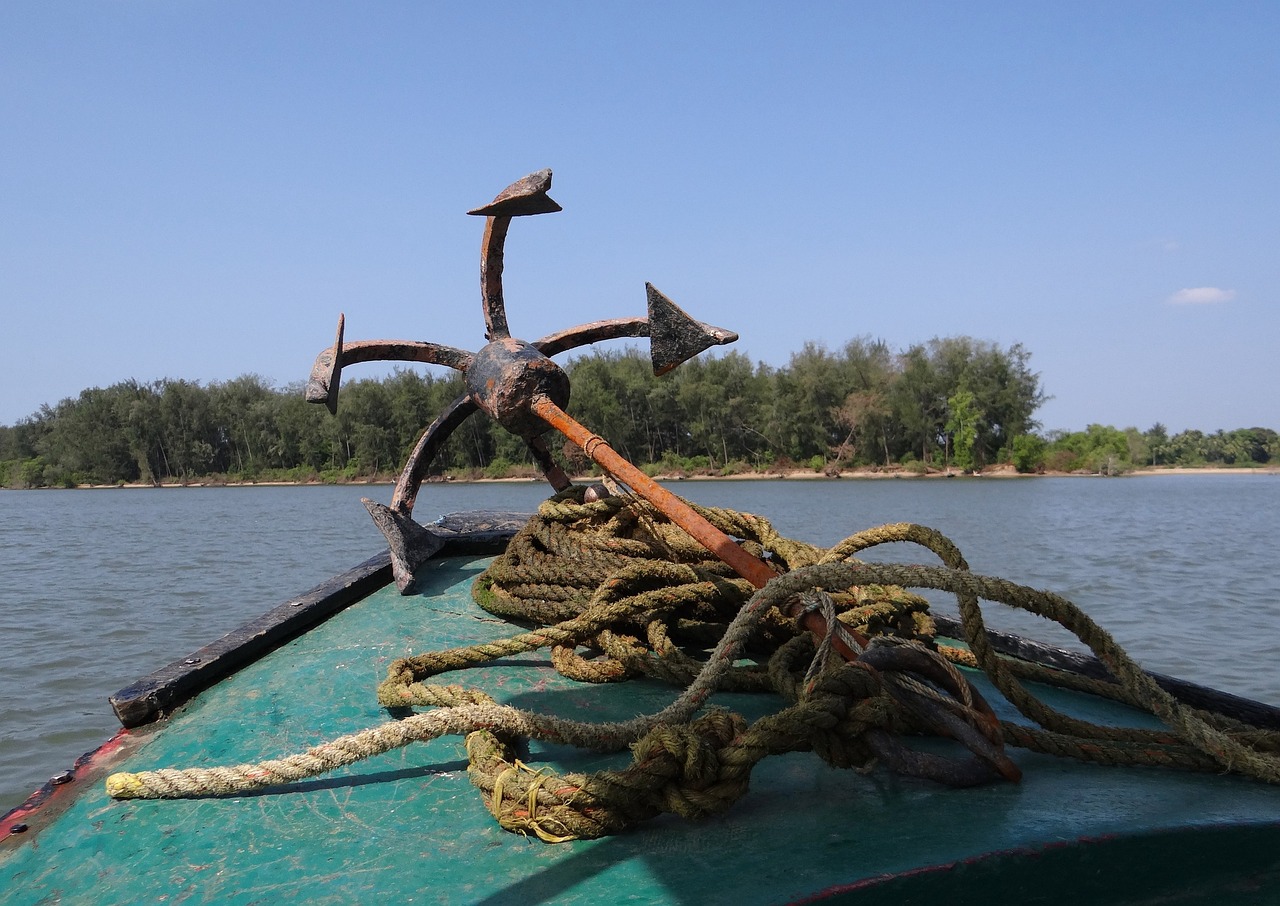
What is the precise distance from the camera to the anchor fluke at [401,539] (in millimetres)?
2910

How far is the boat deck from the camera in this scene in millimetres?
1172

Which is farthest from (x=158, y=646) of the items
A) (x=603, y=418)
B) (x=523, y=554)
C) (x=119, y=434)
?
(x=119, y=434)

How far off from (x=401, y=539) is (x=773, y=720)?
6.18ft

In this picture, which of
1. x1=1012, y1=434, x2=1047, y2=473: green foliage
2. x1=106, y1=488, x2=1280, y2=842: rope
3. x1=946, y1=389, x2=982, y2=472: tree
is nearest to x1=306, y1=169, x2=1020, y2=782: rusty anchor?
x1=106, y1=488, x2=1280, y2=842: rope

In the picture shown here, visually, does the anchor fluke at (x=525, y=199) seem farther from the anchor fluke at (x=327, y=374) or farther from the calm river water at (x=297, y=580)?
the calm river water at (x=297, y=580)

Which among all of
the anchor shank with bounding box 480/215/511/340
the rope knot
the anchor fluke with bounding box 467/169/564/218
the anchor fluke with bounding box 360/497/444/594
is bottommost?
the rope knot

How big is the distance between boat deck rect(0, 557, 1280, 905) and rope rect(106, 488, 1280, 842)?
0.15 feet

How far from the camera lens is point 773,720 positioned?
1.38 meters

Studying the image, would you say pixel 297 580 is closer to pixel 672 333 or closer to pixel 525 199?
pixel 525 199

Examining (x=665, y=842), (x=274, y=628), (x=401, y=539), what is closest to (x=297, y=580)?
(x=401, y=539)

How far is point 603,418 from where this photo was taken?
43.7 m

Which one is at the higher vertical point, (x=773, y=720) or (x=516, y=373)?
(x=516, y=373)

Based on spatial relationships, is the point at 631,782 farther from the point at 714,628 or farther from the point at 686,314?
the point at 686,314

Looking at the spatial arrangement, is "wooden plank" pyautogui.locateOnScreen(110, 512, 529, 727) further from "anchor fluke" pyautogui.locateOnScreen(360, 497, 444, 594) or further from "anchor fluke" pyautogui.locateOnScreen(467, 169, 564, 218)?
"anchor fluke" pyautogui.locateOnScreen(467, 169, 564, 218)
